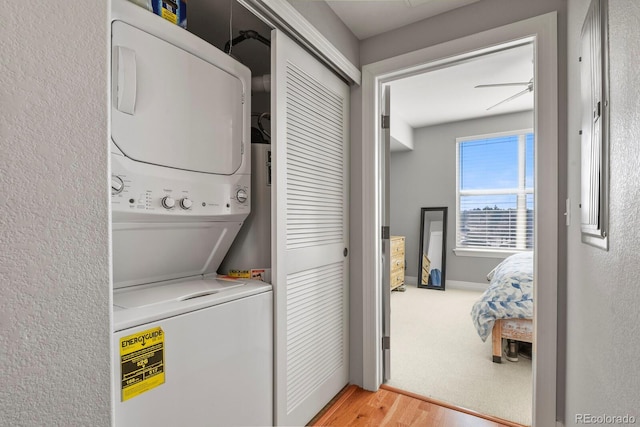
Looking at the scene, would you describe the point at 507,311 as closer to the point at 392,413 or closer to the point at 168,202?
the point at 392,413

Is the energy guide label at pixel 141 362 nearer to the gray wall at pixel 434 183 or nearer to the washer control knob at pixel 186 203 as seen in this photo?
the washer control knob at pixel 186 203

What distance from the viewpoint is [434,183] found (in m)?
5.25

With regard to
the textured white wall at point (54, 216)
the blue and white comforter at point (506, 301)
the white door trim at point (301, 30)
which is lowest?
the blue and white comforter at point (506, 301)

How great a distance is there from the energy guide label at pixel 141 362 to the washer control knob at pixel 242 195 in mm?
627

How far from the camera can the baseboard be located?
4750 mm

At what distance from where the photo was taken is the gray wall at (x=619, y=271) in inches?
23.8

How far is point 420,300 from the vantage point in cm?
435

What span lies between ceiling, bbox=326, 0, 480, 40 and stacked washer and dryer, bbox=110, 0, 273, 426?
0.82m

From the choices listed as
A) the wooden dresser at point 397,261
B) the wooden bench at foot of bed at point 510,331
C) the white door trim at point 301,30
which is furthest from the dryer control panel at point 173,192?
the wooden dresser at point 397,261

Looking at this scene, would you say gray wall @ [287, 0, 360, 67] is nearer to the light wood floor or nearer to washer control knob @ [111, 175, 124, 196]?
washer control knob @ [111, 175, 124, 196]

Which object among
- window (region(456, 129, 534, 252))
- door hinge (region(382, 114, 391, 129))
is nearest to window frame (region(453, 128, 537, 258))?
window (region(456, 129, 534, 252))

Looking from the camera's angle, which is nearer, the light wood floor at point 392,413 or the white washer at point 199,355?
the white washer at point 199,355

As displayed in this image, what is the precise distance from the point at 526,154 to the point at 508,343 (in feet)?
9.79

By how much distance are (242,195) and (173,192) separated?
330 millimetres
